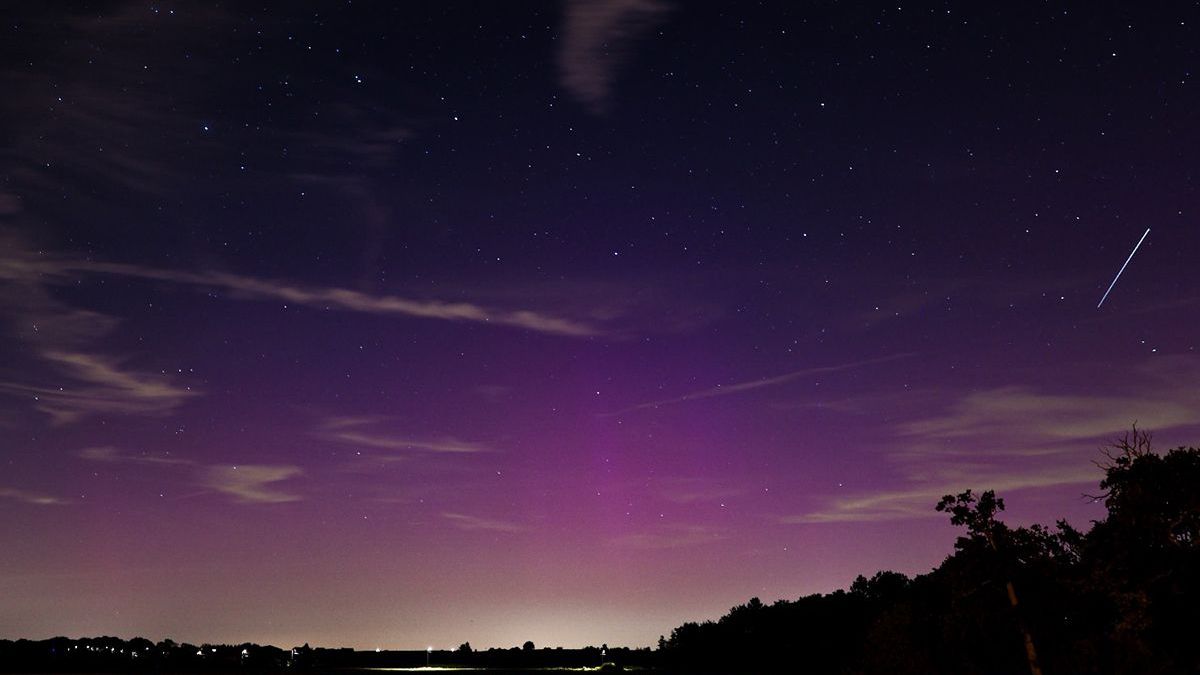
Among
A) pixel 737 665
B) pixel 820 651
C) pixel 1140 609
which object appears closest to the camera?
pixel 1140 609

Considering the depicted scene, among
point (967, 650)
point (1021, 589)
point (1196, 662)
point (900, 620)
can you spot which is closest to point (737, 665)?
point (967, 650)

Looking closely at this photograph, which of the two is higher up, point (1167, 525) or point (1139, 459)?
point (1139, 459)

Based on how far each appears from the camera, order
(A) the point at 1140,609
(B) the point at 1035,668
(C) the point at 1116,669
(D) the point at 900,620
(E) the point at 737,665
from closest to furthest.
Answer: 1. (A) the point at 1140,609
2. (C) the point at 1116,669
3. (B) the point at 1035,668
4. (D) the point at 900,620
5. (E) the point at 737,665

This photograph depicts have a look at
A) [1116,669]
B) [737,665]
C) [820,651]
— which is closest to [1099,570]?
[1116,669]

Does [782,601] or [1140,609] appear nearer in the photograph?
[1140,609]

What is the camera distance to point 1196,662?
34.4 metres

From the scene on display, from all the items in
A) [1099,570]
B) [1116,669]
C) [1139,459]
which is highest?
[1139,459]

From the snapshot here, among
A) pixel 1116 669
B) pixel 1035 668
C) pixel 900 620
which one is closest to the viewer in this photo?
pixel 1116 669

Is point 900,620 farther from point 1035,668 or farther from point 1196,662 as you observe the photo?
point 1196,662

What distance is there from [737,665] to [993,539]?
11365 centimetres

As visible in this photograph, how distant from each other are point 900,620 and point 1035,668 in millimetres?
→ 10254

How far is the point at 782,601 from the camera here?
159375 millimetres

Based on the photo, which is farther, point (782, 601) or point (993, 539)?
point (782, 601)

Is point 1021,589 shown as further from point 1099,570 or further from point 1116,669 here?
point 1099,570
